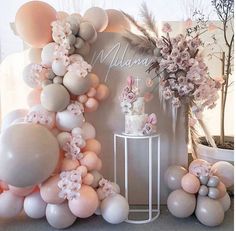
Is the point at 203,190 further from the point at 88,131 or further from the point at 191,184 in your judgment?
the point at 88,131

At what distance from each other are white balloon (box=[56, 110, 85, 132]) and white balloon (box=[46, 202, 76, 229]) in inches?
20.4

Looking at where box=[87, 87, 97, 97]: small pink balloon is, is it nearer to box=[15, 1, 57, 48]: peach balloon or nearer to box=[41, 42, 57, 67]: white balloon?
box=[41, 42, 57, 67]: white balloon

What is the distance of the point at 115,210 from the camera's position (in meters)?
1.96

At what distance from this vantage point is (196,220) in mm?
2148

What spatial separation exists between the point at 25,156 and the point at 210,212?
4.18ft

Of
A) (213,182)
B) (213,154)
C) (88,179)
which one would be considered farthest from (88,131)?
(213,154)

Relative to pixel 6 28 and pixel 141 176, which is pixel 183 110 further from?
pixel 6 28

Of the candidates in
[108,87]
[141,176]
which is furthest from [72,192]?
[108,87]

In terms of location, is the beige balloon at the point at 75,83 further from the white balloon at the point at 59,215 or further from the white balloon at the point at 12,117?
the white balloon at the point at 59,215

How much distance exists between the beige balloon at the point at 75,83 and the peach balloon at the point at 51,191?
0.60m

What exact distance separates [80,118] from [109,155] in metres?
0.48

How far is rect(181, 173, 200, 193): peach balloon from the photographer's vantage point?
6.72 feet

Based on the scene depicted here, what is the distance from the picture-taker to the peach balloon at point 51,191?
1.89 m

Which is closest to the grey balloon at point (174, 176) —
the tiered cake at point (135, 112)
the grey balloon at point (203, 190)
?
the grey balloon at point (203, 190)
